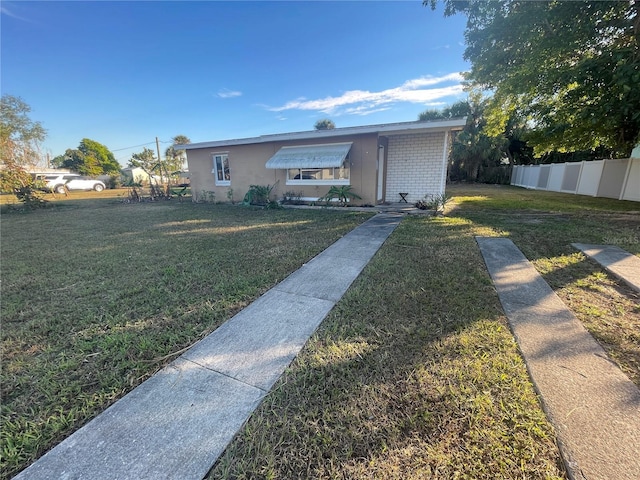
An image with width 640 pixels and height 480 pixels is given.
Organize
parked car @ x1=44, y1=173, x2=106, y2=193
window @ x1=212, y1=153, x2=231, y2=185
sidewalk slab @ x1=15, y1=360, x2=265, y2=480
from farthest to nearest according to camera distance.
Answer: parked car @ x1=44, y1=173, x2=106, y2=193 < window @ x1=212, y1=153, x2=231, y2=185 < sidewalk slab @ x1=15, y1=360, x2=265, y2=480

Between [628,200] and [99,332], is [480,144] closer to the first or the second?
[628,200]

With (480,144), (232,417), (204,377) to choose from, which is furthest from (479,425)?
(480,144)

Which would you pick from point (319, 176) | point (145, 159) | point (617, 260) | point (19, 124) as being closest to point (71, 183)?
point (19, 124)

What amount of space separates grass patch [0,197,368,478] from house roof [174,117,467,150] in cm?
407

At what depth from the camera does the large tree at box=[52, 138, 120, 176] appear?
176 ft

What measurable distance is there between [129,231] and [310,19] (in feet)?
34.3

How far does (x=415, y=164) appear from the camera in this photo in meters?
11.0

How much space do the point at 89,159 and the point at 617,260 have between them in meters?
75.6

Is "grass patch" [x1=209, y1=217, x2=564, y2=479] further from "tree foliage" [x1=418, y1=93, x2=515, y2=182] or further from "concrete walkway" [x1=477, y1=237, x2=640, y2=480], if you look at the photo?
"tree foliage" [x1=418, y1=93, x2=515, y2=182]

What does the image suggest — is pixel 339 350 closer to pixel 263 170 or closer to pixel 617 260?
pixel 617 260

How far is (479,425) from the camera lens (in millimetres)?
1708

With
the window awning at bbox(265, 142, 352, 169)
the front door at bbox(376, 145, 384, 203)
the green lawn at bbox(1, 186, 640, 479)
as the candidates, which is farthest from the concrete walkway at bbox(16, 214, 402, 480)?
the front door at bbox(376, 145, 384, 203)

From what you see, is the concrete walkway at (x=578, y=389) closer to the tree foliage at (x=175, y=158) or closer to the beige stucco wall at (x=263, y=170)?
the beige stucco wall at (x=263, y=170)

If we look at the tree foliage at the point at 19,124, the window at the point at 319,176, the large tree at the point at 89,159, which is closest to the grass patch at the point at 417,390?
the window at the point at 319,176
